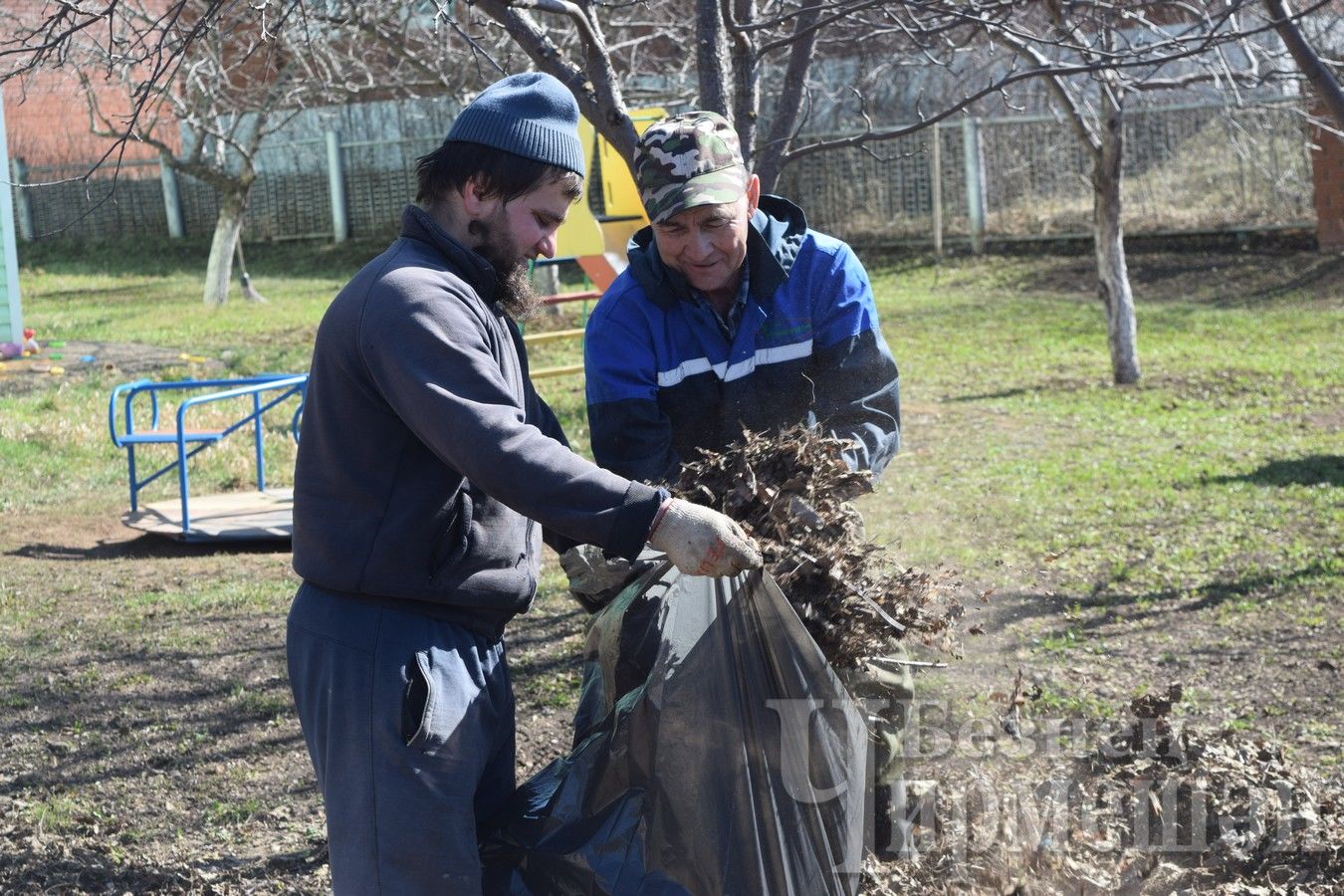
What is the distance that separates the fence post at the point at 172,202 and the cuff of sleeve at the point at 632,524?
2197cm

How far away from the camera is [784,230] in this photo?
2975 mm

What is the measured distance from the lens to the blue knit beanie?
2.28 meters

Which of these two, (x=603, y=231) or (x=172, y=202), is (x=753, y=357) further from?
(x=172, y=202)

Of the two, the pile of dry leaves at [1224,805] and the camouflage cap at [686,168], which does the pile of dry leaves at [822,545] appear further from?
the pile of dry leaves at [1224,805]

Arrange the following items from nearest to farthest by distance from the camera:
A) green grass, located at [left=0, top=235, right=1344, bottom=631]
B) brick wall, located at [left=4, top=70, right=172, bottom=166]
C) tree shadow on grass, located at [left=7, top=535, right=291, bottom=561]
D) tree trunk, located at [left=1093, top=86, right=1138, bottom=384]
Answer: green grass, located at [left=0, top=235, right=1344, bottom=631]
tree shadow on grass, located at [left=7, top=535, right=291, bottom=561]
tree trunk, located at [left=1093, top=86, right=1138, bottom=384]
brick wall, located at [left=4, top=70, right=172, bottom=166]

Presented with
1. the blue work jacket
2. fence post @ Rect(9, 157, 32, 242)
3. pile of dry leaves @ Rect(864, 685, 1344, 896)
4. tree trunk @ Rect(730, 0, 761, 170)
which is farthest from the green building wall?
pile of dry leaves @ Rect(864, 685, 1344, 896)

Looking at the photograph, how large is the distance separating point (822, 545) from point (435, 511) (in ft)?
2.23

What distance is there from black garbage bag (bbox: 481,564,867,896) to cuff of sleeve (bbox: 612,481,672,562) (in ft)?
1.08

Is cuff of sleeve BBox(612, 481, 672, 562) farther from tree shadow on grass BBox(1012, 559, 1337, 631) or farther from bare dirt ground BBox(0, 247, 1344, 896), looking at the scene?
tree shadow on grass BBox(1012, 559, 1337, 631)

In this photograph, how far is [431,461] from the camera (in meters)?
2.20

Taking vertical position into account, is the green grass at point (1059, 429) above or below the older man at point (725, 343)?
below

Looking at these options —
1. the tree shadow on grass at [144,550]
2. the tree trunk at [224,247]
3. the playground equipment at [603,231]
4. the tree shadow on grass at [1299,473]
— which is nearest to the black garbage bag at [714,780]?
the tree shadow on grass at [144,550]

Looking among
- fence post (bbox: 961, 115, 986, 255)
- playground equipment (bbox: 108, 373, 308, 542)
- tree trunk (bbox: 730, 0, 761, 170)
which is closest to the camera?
tree trunk (bbox: 730, 0, 761, 170)

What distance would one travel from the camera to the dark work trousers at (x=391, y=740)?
217 cm
